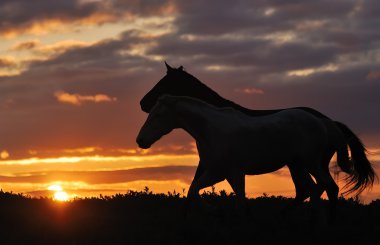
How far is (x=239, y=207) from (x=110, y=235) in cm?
246

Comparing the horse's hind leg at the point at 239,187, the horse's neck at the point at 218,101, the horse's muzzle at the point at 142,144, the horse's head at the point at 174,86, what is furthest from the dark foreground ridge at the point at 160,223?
the horse's head at the point at 174,86

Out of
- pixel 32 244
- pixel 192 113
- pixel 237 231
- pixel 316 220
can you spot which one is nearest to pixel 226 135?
pixel 192 113

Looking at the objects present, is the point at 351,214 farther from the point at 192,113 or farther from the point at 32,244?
the point at 32,244

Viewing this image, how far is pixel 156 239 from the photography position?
448 inches

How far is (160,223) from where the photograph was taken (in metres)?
12.9

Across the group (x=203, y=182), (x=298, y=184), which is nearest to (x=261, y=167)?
(x=203, y=182)

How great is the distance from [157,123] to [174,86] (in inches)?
131

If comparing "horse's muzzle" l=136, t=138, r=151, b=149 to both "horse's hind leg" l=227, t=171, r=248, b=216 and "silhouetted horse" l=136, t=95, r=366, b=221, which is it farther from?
"horse's hind leg" l=227, t=171, r=248, b=216

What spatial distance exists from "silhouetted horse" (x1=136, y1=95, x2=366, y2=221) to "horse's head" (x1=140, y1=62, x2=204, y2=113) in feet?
8.68

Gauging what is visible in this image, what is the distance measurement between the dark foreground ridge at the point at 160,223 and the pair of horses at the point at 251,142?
69 cm

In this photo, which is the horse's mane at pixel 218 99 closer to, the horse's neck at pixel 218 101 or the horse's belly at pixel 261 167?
the horse's neck at pixel 218 101

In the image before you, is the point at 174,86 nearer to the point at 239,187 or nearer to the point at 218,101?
the point at 218,101

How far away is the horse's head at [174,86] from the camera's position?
1591cm

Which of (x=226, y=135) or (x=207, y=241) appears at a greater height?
(x=226, y=135)
